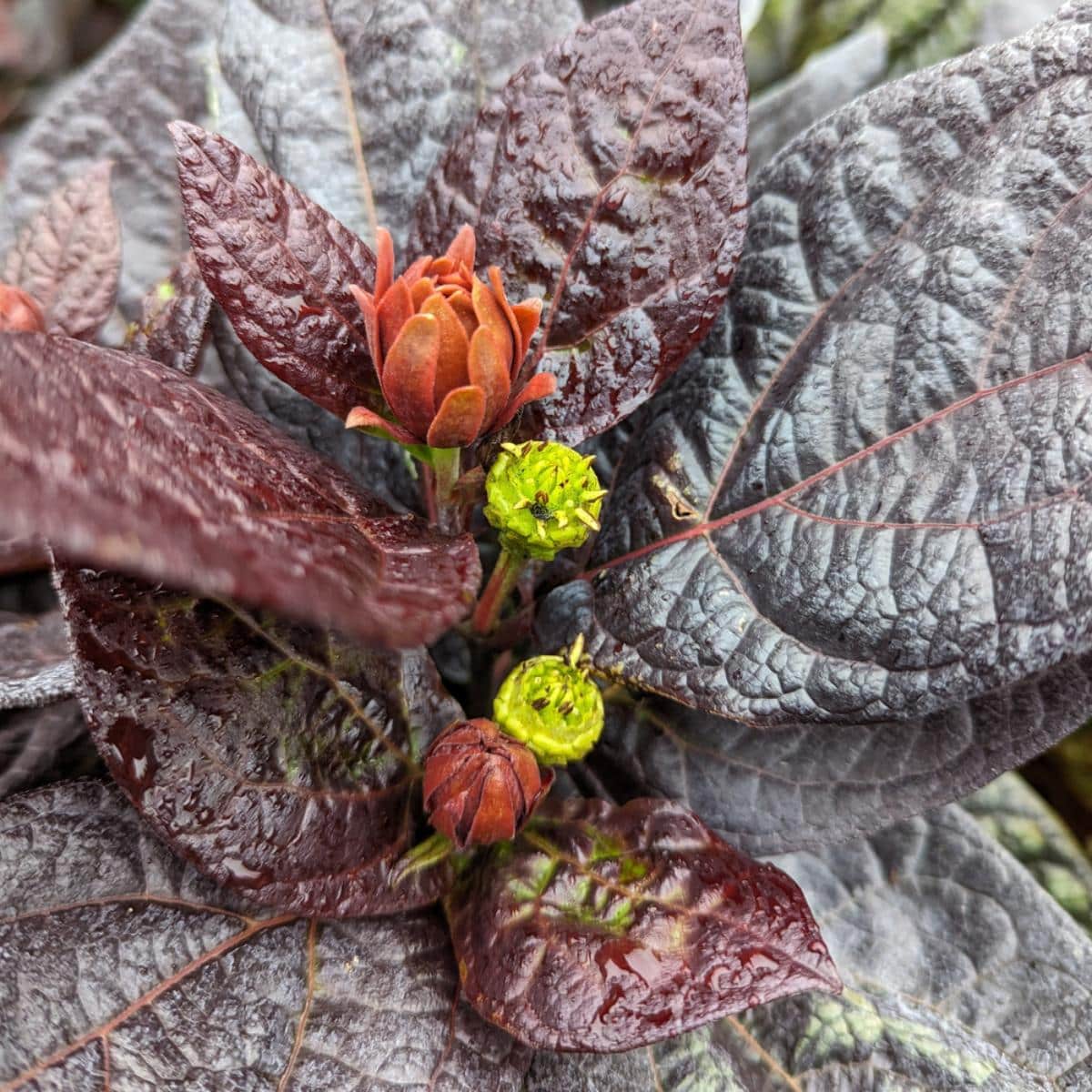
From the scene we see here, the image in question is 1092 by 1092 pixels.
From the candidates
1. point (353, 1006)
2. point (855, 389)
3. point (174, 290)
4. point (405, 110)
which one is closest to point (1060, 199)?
point (855, 389)

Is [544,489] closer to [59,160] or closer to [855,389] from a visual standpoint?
[855,389]

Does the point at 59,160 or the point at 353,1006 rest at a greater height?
the point at 59,160

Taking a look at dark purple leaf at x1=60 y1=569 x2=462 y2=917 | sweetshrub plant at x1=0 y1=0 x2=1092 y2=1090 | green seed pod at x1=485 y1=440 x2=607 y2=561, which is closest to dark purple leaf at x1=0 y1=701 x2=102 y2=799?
sweetshrub plant at x1=0 y1=0 x2=1092 y2=1090

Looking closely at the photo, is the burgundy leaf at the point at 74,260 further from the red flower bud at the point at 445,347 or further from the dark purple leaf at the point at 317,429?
the red flower bud at the point at 445,347

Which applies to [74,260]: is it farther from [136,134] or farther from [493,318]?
[493,318]

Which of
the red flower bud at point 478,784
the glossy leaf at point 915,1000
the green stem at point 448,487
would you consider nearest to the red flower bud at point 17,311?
the green stem at point 448,487

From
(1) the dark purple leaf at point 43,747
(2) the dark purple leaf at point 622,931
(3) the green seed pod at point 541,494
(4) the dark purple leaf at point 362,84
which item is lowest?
(1) the dark purple leaf at point 43,747
